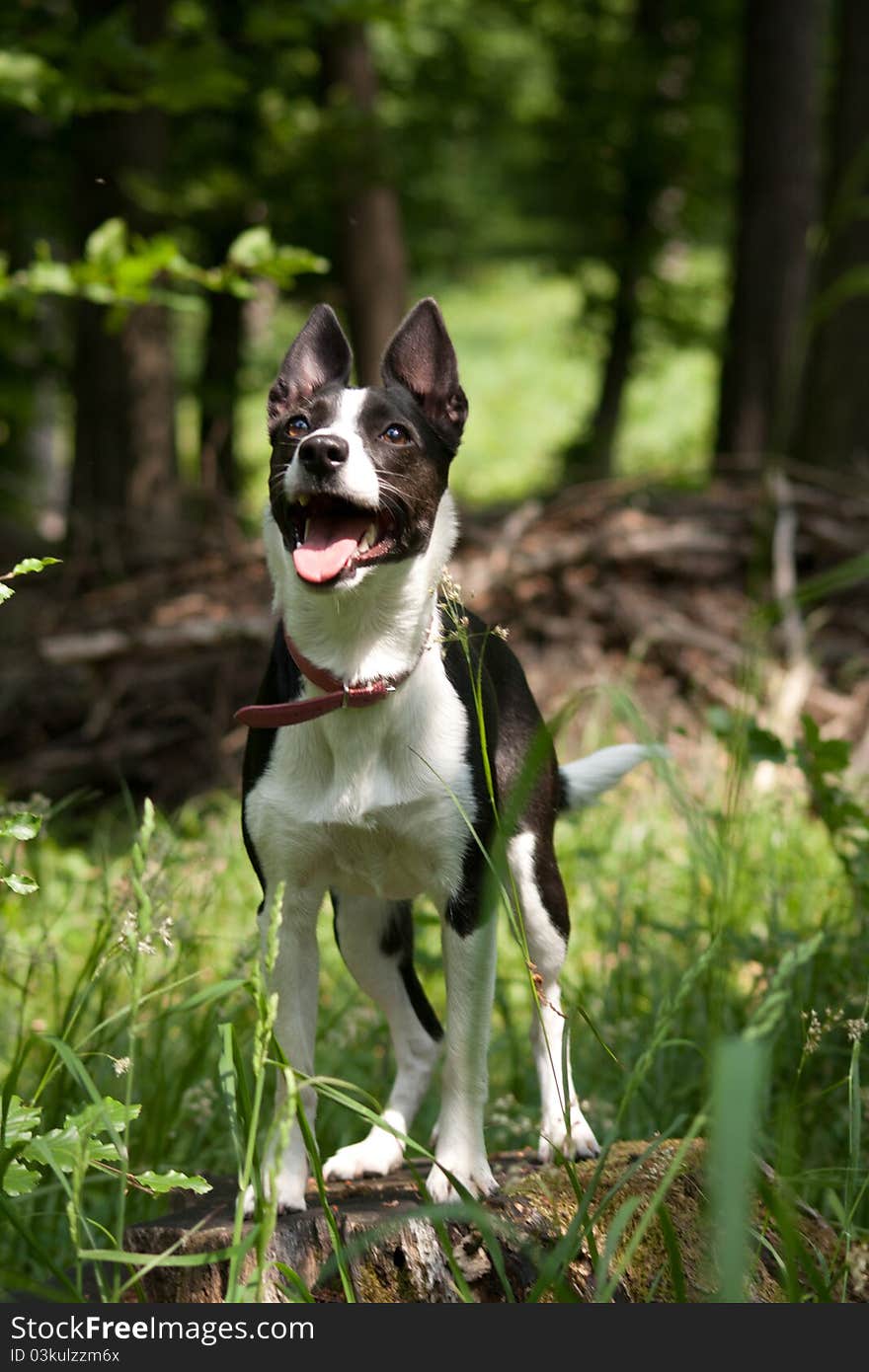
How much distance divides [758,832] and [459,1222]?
2901 millimetres

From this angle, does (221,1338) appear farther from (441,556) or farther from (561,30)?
(561,30)

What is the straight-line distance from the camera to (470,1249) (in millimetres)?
2453

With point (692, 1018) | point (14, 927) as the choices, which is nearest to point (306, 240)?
point (14, 927)

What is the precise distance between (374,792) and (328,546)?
45 cm

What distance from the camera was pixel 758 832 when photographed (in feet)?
16.8

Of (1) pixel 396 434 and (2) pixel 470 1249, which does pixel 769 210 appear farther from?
(2) pixel 470 1249

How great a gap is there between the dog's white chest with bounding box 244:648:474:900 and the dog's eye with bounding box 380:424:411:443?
0.40m

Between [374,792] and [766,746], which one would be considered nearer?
[374,792]

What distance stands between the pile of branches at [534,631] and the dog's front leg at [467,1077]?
390 cm

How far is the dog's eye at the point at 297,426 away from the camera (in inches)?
101

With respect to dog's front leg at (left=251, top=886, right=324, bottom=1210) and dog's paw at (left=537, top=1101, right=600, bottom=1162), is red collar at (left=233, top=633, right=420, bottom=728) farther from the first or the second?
dog's paw at (left=537, top=1101, right=600, bottom=1162)

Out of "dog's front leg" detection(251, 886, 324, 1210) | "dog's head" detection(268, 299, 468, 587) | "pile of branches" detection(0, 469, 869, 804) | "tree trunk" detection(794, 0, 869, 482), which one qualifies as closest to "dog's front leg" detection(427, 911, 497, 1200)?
"dog's front leg" detection(251, 886, 324, 1210)

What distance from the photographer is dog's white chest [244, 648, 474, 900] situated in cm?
259

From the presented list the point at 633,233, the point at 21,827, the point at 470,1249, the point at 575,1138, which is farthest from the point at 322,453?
the point at 633,233
